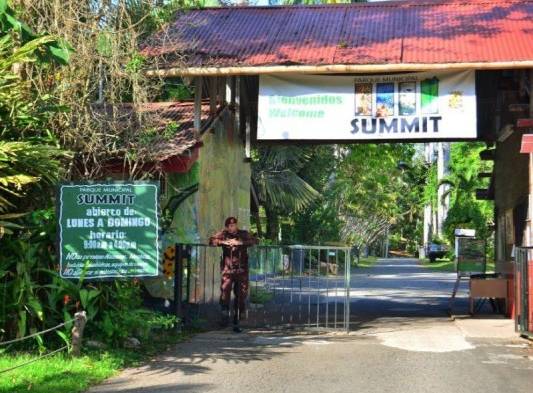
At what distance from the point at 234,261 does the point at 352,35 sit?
469 centimetres

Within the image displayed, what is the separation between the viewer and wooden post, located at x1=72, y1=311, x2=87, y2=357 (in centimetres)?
760

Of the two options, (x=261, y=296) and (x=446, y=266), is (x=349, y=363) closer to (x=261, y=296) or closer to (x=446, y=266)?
(x=261, y=296)

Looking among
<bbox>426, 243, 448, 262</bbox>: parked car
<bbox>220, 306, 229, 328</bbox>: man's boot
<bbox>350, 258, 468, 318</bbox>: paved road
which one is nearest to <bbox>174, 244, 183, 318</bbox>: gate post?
<bbox>220, 306, 229, 328</bbox>: man's boot

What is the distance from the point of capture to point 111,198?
836 centimetres

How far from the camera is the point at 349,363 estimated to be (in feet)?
27.2

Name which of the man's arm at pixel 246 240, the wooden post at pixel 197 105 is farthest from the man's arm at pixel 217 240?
the wooden post at pixel 197 105

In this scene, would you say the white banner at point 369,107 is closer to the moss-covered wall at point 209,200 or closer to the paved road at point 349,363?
the moss-covered wall at point 209,200

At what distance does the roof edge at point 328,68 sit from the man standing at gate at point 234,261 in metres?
2.34

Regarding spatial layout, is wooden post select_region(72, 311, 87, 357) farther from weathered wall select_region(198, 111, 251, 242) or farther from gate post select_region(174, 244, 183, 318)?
weathered wall select_region(198, 111, 251, 242)

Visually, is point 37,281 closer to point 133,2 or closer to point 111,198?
point 111,198

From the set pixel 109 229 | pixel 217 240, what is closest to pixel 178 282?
pixel 217 240

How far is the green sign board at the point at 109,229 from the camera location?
818cm

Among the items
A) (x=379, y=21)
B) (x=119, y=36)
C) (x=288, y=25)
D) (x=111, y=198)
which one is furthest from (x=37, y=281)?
(x=379, y=21)

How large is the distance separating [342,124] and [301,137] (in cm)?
72
